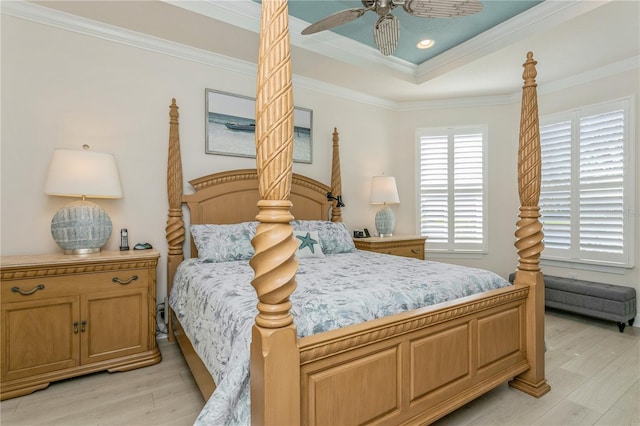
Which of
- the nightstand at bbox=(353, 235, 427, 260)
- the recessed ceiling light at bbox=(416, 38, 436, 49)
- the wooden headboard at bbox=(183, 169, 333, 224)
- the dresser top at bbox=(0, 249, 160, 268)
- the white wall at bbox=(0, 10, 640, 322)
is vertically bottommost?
the nightstand at bbox=(353, 235, 427, 260)

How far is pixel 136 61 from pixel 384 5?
217 cm

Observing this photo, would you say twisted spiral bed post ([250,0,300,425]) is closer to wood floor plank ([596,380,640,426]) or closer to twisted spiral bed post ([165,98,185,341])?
wood floor plank ([596,380,640,426])

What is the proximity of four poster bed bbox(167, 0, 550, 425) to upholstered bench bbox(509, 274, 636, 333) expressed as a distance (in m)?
1.72

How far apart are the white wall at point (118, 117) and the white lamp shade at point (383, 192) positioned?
35cm

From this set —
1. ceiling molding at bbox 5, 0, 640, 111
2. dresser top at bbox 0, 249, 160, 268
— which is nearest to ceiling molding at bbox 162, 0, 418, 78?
ceiling molding at bbox 5, 0, 640, 111

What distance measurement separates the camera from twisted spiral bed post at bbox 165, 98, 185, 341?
9.21 ft

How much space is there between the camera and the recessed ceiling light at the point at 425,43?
3.20m

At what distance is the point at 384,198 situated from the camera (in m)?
4.02

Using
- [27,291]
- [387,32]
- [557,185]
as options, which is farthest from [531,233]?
[27,291]

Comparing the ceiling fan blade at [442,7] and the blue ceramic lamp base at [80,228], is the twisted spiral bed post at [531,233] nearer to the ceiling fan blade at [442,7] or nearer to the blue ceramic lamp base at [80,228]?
the ceiling fan blade at [442,7]

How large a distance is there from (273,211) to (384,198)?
10.5 feet

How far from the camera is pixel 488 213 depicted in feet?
14.4

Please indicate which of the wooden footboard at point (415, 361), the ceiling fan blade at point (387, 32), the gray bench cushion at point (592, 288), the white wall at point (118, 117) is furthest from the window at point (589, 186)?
the ceiling fan blade at point (387, 32)

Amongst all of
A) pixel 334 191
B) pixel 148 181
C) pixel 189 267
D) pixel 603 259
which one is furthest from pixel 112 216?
pixel 603 259
